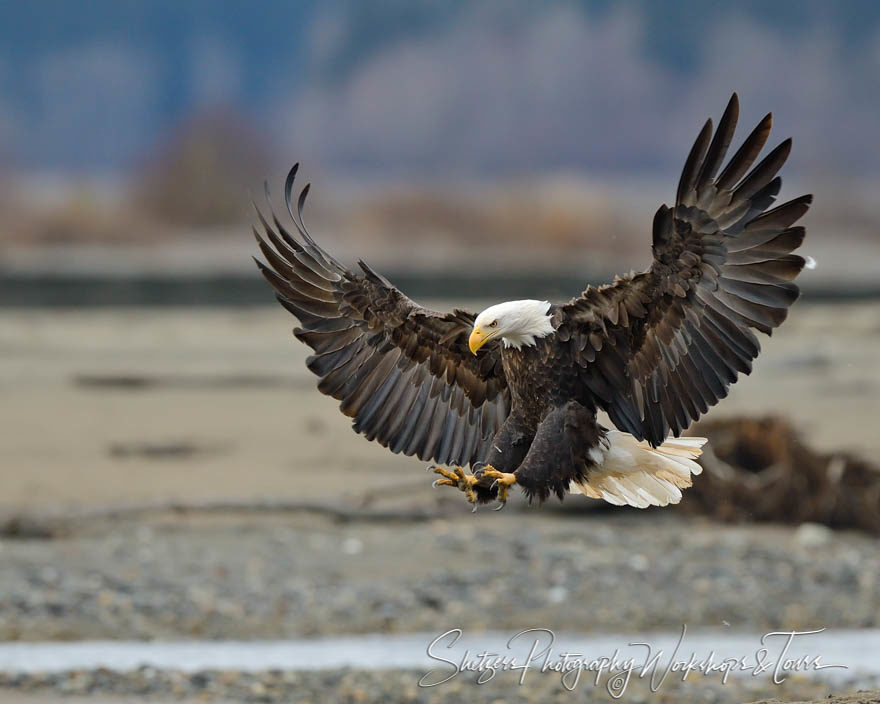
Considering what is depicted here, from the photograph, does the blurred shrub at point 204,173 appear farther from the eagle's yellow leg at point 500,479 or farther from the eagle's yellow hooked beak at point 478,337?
the eagle's yellow leg at point 500,479

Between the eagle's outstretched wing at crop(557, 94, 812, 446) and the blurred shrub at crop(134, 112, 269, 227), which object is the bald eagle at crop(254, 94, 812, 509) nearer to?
the eagle's outstretched wing at crop(557, 94, 812, 446)

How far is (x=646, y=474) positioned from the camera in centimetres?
514

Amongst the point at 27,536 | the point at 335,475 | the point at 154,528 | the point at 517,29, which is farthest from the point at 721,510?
the point at 517,29

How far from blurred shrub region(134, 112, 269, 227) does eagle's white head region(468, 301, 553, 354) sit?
33.7 metres

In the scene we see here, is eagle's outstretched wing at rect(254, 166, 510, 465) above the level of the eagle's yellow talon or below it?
above

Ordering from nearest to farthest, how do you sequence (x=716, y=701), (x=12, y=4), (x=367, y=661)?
(x=716, y=701), (x=367, y=661), (x=12, y=4)

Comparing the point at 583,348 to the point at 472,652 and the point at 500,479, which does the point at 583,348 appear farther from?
the point at 472,652

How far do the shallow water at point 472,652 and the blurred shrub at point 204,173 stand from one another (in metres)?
31.2

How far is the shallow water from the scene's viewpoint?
6.93 metres

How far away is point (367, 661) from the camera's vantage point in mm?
7055

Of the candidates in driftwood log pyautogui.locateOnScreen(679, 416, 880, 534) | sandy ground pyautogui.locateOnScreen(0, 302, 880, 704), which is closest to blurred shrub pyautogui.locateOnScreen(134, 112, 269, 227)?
sandy ground pyautogui.locateOnScreen(0, 302, 880, 704)

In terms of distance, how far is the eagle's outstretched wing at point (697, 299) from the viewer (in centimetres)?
441

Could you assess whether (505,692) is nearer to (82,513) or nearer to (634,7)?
(82,513)

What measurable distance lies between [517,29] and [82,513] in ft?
195
